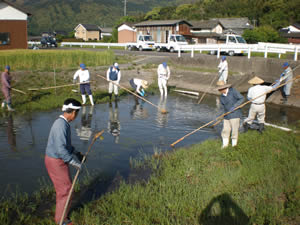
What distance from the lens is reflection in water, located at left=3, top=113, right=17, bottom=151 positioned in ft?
29.9

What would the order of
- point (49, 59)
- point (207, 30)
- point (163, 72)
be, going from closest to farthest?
point (163, 72)
point (49, 59)
point (207, 30)

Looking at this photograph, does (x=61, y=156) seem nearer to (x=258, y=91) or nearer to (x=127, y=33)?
(x=258, y=91)

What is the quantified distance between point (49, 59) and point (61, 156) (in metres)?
17.7

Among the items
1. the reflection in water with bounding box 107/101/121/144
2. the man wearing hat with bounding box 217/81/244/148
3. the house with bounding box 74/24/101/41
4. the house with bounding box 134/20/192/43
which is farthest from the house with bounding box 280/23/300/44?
the man wearing hat with bounding box 217/81/244/148

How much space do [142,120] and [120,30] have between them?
167 feet

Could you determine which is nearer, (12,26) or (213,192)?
(213,192)

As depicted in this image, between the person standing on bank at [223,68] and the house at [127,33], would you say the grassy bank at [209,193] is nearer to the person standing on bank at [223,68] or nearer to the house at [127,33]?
the person standing on bank at [223,68]

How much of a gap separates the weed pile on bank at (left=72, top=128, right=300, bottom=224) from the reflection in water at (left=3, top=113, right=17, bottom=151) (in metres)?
4.35

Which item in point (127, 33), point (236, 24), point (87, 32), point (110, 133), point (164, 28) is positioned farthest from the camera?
point (87, 32)

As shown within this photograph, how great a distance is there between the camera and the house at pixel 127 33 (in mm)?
57906

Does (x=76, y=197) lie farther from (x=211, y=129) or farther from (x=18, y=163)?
(x=211, y=129)

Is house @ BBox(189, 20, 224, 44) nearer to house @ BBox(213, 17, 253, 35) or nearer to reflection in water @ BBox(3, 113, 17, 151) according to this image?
house @ BBox(213, 17, 253, 35)

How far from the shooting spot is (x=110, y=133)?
1047 cm

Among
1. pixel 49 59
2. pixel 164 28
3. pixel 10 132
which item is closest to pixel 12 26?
pixel 49 59
